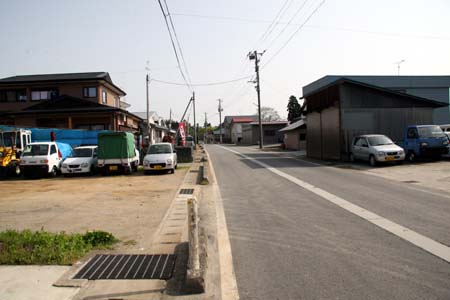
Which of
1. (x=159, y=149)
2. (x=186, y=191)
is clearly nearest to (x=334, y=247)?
(x=186, y=191)

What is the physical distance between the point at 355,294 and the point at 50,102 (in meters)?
31.9

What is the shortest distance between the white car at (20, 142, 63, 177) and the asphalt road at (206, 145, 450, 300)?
11.5 m

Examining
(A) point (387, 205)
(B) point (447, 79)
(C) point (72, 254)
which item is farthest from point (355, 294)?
(B) point (447, 79)

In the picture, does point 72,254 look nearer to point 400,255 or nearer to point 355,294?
point 355,294

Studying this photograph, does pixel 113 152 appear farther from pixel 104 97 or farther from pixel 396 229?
pixel 104 97

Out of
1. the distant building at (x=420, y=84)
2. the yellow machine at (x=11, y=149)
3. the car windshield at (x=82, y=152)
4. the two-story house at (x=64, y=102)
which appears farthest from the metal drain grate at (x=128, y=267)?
the distant building at (x=420, y=84)

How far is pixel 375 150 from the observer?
18391 millimetres

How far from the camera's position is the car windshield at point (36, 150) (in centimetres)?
1800

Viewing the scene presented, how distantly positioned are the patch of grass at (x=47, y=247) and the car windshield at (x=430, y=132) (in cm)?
1874

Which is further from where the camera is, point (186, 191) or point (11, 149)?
point (11, 149)

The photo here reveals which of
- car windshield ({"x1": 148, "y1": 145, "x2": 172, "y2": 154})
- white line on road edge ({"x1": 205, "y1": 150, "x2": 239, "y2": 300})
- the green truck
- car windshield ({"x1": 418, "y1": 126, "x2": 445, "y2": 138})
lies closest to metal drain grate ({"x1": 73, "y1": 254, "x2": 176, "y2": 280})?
white line on road edge ({"x1": 205, "y1": 150, "x2": 239, "y2": 300})

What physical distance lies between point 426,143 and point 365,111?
15.0ft

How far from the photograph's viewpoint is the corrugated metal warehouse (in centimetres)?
2244

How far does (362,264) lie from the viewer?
481 cm
